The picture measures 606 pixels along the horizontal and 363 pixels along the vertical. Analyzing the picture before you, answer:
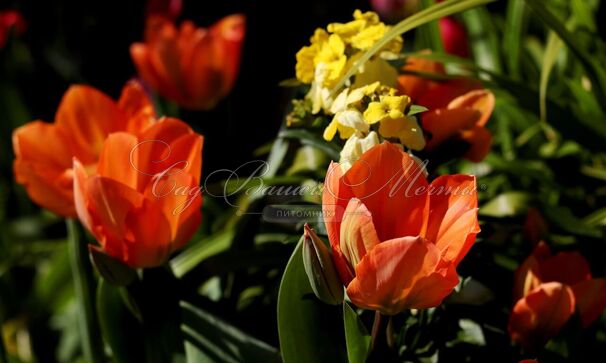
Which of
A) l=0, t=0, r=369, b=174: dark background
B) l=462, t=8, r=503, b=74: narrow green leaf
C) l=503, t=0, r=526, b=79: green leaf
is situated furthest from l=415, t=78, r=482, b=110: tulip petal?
l=0, t=0, r=369, b=174: dark background

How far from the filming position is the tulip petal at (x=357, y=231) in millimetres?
567

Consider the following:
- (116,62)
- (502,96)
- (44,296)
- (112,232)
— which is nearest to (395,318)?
(112,232)

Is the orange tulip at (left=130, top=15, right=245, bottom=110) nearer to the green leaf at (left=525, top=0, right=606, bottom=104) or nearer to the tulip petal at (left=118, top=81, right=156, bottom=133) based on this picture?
the tulip petal at (left=118, top=81, right=156, bottom=133)

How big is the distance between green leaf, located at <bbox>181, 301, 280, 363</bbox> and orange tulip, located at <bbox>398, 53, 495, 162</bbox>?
0.23 metres

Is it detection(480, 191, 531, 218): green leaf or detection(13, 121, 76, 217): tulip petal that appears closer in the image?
detection(13, 121, 76, 217): tulip petal

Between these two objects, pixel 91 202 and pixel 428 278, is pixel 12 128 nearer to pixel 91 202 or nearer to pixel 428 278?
pixel 91 202

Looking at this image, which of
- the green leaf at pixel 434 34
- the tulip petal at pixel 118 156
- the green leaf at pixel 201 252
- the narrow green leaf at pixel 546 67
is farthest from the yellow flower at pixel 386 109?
the green leaf at pixel 434 34

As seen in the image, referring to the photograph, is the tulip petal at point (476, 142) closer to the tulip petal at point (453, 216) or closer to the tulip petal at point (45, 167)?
the tulip petal at point (453, 216)

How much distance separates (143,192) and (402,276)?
0.26 metres

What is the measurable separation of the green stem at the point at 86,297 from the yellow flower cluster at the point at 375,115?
39 centimetres

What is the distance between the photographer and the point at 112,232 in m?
0.73

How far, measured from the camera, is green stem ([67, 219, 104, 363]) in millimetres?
932

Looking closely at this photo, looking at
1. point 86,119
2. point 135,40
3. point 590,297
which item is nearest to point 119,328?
point 86,119

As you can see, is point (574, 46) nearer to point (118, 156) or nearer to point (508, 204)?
point (508, 204)
